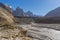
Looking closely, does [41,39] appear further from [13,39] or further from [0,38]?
[0,38]

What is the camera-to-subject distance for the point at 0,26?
8.20 m

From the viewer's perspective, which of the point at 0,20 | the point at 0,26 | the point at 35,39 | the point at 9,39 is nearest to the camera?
the point at 9,39

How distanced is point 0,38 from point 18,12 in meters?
161

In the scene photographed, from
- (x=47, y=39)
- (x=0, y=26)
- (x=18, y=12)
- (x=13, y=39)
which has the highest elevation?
(x=18, y=12)

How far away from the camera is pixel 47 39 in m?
13.7

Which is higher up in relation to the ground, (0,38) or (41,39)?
(0,38)

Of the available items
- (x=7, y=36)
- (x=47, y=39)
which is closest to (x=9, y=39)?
(x=7, y=36)

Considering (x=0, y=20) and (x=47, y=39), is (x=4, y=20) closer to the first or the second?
(x=0, y=20)

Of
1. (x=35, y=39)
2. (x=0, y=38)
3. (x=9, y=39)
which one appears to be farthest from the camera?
(x=35, y=39)

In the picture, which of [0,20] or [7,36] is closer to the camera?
[7,36]

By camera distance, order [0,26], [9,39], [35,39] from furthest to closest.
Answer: [35,39] < [0,26] < [9,39]

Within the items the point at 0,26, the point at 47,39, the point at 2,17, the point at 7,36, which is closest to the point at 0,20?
the point at 2,17

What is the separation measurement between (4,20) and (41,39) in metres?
4.95

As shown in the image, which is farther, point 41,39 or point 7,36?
point 41,39
